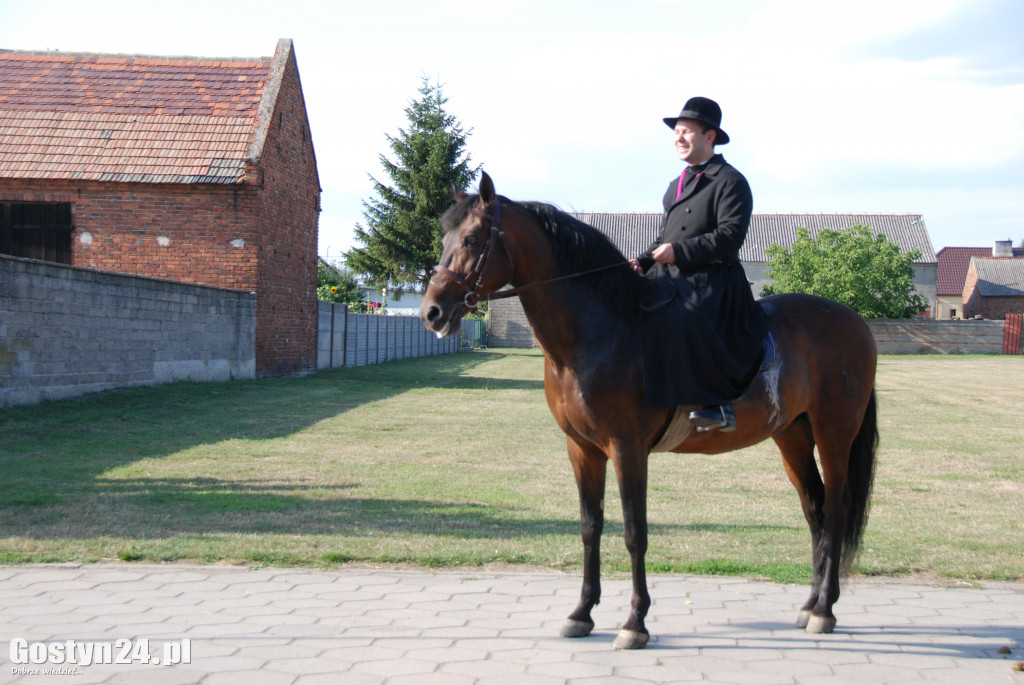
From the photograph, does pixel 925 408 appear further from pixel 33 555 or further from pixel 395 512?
pixel 33 555

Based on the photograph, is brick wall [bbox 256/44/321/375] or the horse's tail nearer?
the horse's tail

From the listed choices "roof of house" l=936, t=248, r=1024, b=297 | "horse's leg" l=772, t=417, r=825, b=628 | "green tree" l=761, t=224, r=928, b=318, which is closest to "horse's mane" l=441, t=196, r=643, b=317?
"horse's leg" l=772, t=417, r=825, b=628

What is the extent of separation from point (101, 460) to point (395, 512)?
4.35 meters

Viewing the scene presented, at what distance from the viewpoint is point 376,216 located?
53.6 m

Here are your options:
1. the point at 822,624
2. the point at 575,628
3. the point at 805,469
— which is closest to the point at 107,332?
the point at 575,628

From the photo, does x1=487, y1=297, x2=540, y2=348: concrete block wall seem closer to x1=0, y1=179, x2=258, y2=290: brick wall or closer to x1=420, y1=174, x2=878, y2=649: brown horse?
x1=0, y1=179, x2=258, y2=290: brick wall

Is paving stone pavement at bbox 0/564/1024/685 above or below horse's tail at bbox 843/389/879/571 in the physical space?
below

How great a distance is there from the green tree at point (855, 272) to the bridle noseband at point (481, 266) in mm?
53500

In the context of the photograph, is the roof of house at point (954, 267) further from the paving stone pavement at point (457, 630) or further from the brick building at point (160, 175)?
the paving stone pavement at point (457, 630)

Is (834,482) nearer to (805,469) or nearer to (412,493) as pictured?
(805,469)

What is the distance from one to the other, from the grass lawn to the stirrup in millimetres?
1743

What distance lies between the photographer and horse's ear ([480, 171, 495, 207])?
4.43 meters

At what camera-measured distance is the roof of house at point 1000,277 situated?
268 feet

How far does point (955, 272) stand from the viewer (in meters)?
97.5
